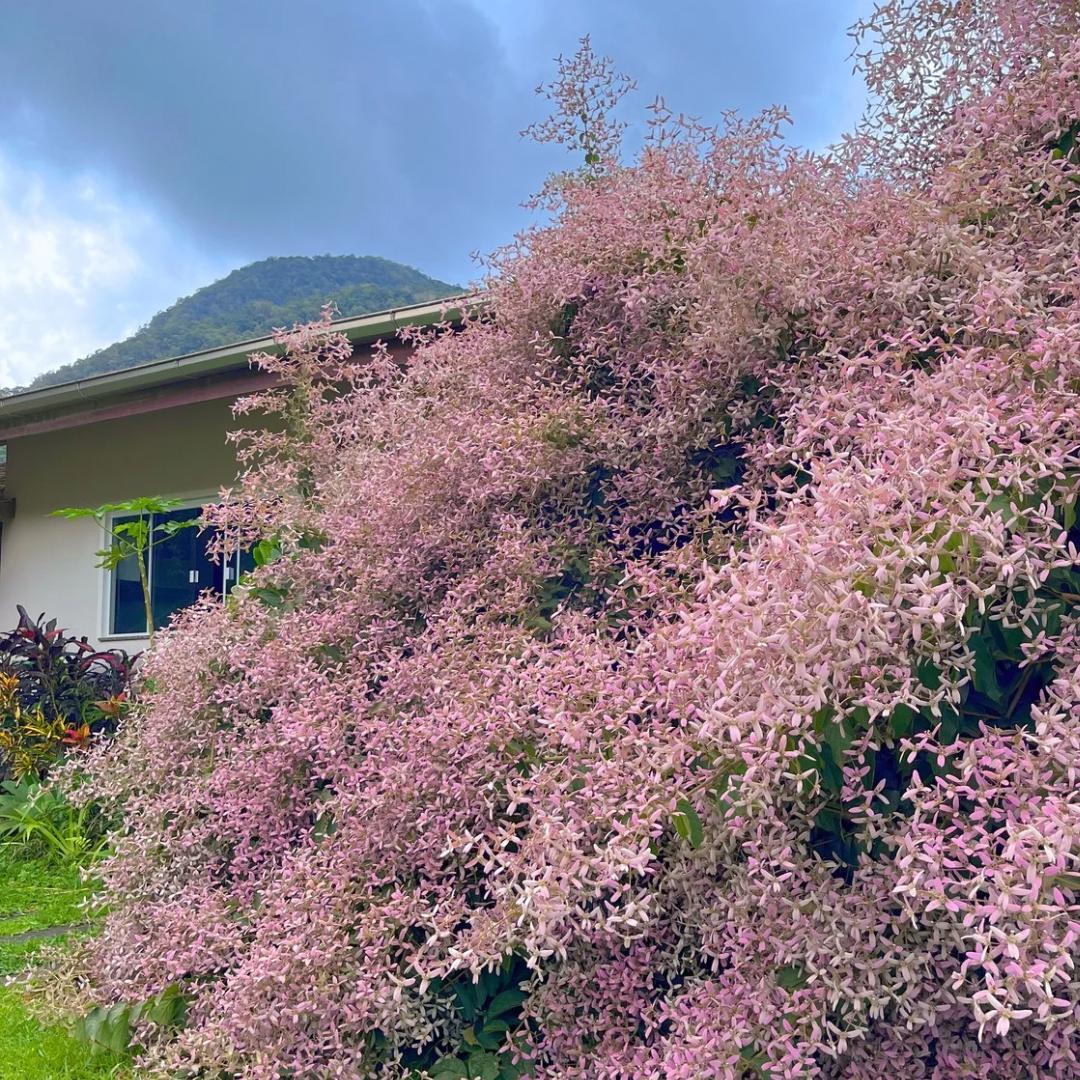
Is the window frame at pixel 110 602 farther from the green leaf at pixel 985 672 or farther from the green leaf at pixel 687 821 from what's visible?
the green leaf at pixel 985 672

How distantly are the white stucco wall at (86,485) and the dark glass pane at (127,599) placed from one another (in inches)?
3.7

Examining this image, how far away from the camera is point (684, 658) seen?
1.66 m

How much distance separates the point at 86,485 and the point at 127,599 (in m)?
1.06

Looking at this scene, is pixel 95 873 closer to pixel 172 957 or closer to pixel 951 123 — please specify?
pixel 172 957

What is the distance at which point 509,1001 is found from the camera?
201cm

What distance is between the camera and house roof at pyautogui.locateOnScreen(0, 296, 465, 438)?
17.3 feet

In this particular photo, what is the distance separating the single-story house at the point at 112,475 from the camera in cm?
655

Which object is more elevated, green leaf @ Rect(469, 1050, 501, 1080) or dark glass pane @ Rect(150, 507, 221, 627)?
dark glass pane @ Rect(150, 507, 221, 627)

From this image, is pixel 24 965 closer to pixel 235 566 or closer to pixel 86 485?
pixel 235 566

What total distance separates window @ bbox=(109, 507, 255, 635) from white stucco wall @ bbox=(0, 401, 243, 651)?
133 millimetres

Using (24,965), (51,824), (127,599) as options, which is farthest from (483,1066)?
(127,599)

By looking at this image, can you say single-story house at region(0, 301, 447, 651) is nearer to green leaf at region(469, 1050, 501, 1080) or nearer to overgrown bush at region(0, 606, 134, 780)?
overgrown bush at region(0, 606, 134, 780)

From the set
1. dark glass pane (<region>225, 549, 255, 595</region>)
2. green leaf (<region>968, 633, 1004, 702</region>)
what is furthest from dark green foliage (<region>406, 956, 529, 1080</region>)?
dark glass pane (<region>225, 549, 255, 595</region>)

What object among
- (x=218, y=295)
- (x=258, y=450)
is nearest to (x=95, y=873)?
(x=258, y=450)
